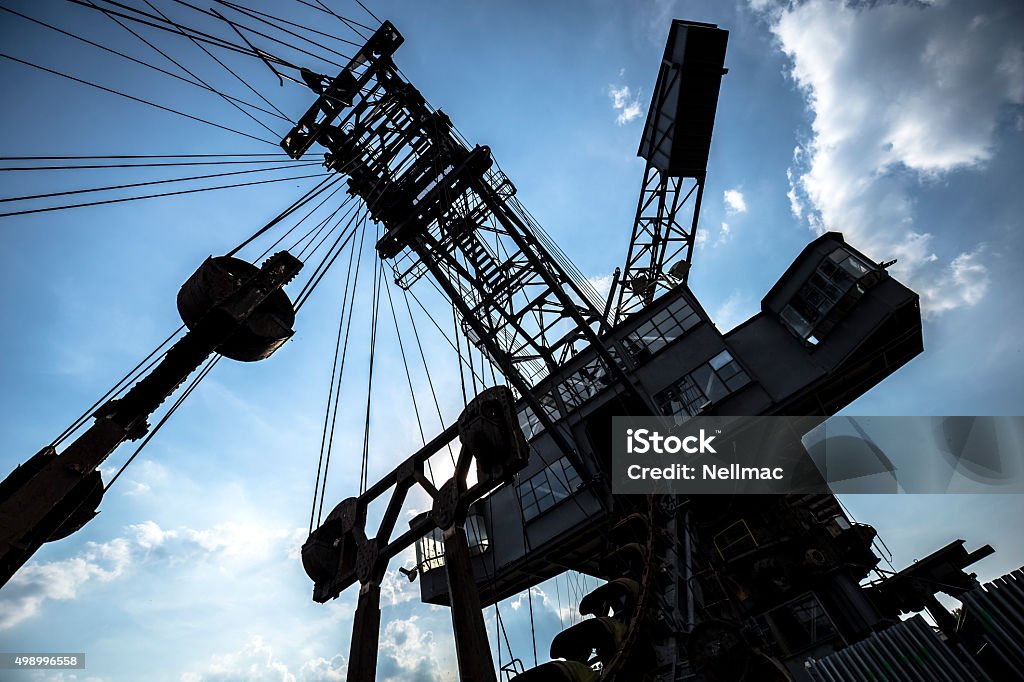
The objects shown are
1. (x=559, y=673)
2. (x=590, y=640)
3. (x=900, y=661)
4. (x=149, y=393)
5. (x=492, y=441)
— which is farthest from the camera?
(x=900, y=661)

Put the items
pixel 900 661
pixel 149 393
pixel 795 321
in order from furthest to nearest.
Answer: pixel 795 321, pixel 900 661, pixel 149 393

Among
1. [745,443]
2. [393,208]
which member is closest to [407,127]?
[393,208]

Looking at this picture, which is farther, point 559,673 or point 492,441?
point 492,441

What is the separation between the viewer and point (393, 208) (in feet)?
52.2

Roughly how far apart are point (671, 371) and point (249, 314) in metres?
15.0

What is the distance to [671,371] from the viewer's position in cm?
1797

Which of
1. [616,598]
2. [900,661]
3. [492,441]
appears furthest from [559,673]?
[900,661]

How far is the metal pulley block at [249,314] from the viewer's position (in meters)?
6.07

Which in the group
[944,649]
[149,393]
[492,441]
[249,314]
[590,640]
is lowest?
[944,649]

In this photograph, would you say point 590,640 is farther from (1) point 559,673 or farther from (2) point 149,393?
(2) point 149,393

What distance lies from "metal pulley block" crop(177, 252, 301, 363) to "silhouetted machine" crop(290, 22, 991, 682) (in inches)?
255

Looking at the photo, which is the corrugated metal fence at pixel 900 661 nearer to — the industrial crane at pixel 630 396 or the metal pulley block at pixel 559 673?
the industrial crane at pixel 630 396

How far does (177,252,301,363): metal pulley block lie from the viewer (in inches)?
239

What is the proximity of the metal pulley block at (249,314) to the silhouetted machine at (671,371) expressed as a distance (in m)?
6.49
